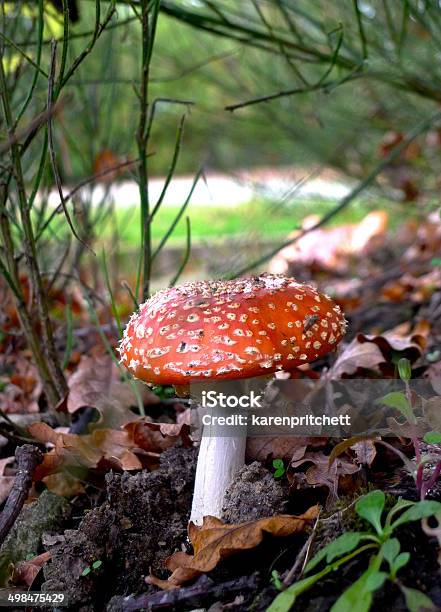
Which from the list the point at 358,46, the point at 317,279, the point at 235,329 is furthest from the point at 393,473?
the point at 317,279

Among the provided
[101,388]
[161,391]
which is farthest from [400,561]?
[101,388]

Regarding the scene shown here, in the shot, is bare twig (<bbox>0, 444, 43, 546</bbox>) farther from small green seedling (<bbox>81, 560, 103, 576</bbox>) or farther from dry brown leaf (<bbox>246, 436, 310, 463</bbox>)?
dry brown leaf (<bbox>246, 436, 310, 463</bbox>)

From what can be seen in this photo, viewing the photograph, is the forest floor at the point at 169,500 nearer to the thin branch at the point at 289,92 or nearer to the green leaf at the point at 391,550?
the green leaf at the point at 391,550

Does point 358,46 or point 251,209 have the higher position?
point 251,209

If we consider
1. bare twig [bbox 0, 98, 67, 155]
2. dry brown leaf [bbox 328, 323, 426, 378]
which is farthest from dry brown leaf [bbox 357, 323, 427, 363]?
bare twig [bbox 0, 98, 67, 155]

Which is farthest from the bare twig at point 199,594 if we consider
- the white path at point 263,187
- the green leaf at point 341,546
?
the white path at point 263,187

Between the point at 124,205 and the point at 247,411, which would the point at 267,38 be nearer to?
the point at 247,411

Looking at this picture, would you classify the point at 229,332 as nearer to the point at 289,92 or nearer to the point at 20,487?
the point at 20,487
